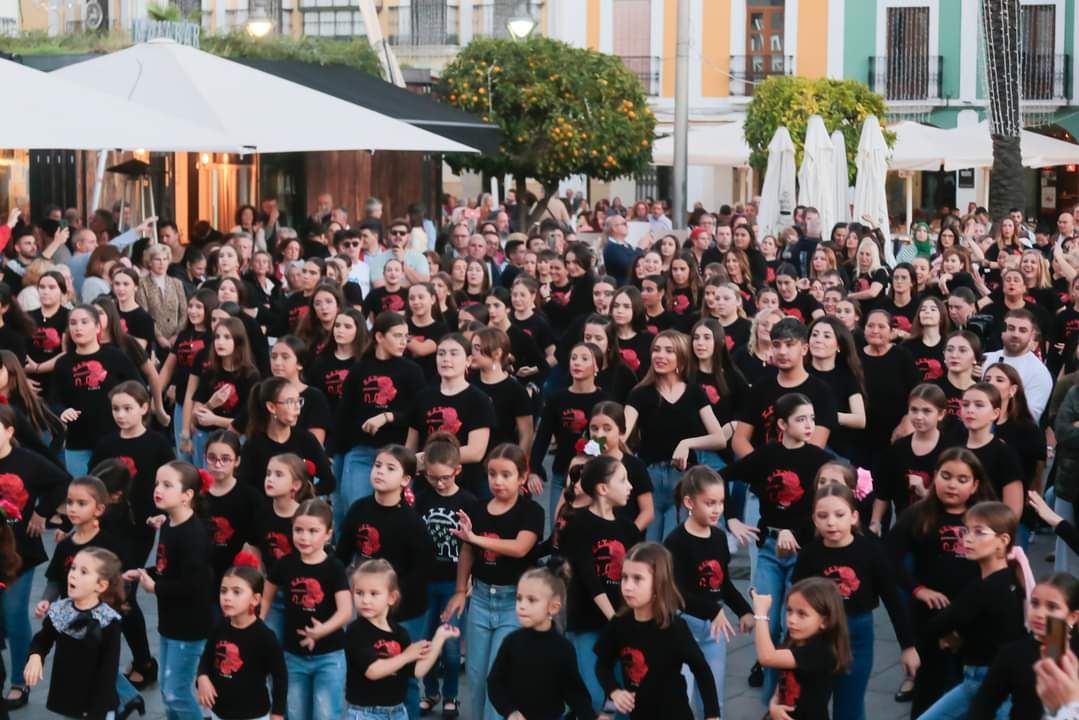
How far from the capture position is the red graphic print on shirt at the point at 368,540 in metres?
7.79

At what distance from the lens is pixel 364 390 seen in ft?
32.8

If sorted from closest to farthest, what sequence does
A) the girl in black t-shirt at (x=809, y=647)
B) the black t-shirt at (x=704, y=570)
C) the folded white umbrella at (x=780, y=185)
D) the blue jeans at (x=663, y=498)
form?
the girl in black t-shirt at (x=809, y=647), the black t-shirt at (x=704, y=570), the blue jeans at (x=663, y=498), the folded white umbrella at (x=780, y=185)

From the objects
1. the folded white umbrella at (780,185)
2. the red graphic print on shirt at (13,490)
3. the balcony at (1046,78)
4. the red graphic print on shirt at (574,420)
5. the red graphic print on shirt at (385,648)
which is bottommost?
the red graphic print on shirt at (385,648)

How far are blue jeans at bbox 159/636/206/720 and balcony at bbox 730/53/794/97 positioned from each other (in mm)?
37260

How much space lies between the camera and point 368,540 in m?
7.81

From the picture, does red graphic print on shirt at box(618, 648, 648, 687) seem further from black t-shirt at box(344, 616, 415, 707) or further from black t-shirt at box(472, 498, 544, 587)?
black t-shirt at box(472, 498, 544, 587)

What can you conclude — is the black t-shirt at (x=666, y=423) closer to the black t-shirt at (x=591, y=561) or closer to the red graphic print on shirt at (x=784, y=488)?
the red graphic print on shirt at (x=784, y=488)

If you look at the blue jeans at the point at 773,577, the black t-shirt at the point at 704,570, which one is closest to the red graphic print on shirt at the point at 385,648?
the black t-shirt at the point at 704,570

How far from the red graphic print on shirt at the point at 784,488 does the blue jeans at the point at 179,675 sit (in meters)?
2.63

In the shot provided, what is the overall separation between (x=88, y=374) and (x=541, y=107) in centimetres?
1605

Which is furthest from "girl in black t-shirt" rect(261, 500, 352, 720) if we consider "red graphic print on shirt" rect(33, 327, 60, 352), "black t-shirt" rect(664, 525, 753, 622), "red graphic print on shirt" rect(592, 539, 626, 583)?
"red graphic print on shirt" rect(33, 327, 60, 352)

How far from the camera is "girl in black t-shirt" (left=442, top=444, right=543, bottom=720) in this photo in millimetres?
7680

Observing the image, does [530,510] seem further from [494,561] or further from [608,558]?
[608,558]

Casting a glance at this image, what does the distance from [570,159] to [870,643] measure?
61.6 ft
